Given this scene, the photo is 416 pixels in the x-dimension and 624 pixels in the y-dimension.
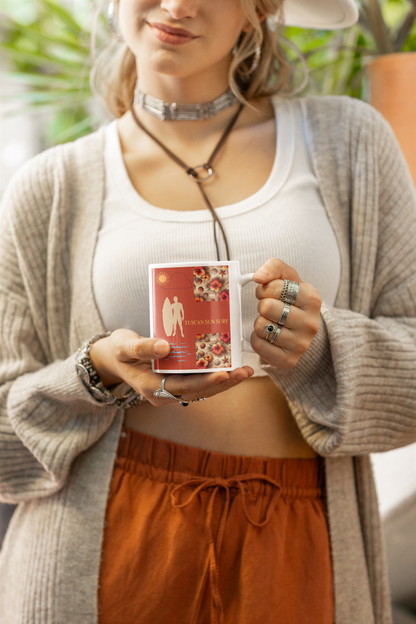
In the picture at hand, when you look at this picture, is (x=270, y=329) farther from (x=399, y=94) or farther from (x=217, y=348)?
(x=399, y=94)

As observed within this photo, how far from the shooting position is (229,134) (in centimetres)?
100

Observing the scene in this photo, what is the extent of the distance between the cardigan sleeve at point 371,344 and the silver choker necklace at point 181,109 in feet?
0.92

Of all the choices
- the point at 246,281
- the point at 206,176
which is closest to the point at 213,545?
the point at 246,281

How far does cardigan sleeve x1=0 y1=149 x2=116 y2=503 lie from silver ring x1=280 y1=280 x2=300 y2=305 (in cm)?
35

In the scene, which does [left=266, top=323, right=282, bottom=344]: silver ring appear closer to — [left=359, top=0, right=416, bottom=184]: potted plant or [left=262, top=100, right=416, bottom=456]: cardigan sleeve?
[left=262, top=100, right=416, bottom=456]: cardigan sleeve

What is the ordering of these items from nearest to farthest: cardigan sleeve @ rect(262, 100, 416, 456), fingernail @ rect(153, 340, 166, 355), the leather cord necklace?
→ fingernail @ rect(153, 340, 166, 355) → cardigan sleeve @ rect(262, 100, 416, 456) → the leather cord necklace

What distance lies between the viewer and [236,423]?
0.86 meters

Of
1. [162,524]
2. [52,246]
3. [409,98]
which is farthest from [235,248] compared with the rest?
[409,98]

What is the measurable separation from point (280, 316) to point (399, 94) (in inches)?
36.5

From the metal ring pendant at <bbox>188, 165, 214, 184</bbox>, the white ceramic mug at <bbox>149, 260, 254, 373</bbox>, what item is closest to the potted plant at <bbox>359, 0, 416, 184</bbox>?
the metal ring pendant at <bbox>188, 165, 214, 184</bbox>

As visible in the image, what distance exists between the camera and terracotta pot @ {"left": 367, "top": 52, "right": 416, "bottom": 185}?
129cm

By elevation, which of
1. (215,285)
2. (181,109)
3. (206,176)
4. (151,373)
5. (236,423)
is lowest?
(236,423)

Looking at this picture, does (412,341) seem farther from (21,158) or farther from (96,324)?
(21,158)

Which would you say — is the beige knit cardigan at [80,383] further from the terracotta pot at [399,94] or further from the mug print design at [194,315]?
the terracotta pot at [399,94]
